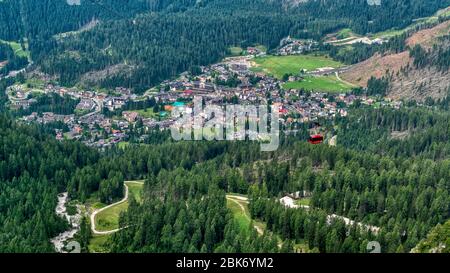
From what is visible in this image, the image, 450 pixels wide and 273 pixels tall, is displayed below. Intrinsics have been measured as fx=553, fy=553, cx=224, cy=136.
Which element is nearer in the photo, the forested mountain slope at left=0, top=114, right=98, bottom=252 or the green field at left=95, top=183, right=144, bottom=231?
the forested mountain slope at left=0, top=114, right=98, bottom=252

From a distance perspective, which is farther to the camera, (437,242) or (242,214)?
(242,214)

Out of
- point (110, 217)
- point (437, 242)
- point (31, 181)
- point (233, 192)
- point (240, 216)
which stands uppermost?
point (437, 242)

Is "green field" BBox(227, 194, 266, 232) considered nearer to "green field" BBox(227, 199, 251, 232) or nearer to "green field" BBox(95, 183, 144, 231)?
"green field" BBox(227, 199, 251, 232)

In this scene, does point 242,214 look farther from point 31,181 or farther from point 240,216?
point 31,181

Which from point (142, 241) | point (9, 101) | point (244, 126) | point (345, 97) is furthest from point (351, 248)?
point (9, 101)

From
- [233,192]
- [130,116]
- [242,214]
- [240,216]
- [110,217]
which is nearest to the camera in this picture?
[240,216]

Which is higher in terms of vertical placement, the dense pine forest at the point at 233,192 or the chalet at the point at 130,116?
the dense pine forest at the point at 233,192

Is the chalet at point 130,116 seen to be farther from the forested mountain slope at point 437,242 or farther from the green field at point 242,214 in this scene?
the forested mountain slope at point 437,242

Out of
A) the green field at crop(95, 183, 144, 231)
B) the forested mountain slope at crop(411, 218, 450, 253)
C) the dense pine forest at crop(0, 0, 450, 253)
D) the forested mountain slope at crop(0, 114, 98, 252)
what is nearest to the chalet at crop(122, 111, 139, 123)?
the dense pine forest at crop(0, 0, 450, 253)

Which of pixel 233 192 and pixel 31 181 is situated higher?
pixel 31 181

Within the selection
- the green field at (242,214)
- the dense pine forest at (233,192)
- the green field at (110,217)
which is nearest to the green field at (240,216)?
the green field at (242,214)

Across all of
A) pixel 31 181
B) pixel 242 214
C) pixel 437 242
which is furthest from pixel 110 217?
pixel 437 242
